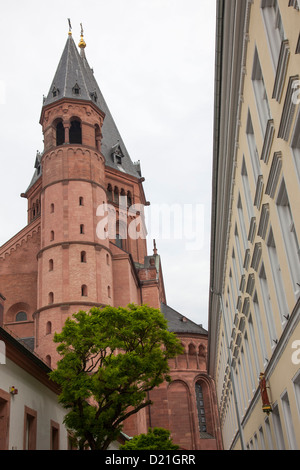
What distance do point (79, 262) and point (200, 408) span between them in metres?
23.4

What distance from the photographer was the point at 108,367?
21.8m

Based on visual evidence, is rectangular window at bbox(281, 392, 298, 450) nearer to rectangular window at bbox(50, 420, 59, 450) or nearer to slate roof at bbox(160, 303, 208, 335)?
rectangular window at bbox(50, 420, 59, 450)

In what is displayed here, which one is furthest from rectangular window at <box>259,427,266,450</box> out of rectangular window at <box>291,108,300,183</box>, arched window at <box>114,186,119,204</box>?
arched window at <box>114,186,119,204</box>

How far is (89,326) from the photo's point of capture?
2289 cm

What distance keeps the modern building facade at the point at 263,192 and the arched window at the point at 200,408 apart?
1331 inches

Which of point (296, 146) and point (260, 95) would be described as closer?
point (296, 146)

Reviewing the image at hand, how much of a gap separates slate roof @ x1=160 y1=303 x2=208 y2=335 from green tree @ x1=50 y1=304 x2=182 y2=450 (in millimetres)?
33088

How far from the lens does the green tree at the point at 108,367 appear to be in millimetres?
21000

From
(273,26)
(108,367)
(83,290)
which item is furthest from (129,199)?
(273,26)

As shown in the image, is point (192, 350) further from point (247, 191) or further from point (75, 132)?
point (247, 191)

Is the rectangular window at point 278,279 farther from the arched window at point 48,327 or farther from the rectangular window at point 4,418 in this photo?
the arched window at point 48,327

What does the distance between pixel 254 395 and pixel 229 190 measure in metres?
7.05

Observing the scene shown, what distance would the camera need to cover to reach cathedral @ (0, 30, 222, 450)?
39406mm

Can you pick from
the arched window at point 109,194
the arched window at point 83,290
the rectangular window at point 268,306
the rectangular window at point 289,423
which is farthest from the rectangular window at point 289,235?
the arched window at point 109,194
